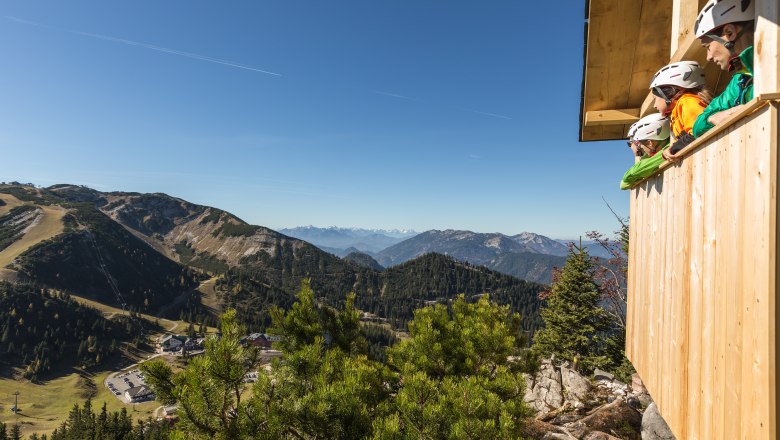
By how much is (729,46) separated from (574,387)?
58.7ft

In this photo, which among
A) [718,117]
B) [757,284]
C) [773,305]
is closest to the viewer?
[773,305]

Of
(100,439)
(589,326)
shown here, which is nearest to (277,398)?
(589,326)

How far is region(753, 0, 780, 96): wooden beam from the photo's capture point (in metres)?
2.31

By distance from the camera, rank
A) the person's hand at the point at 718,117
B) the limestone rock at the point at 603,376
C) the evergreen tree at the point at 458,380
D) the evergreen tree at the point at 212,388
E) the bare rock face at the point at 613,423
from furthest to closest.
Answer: the limestone rock at the point at 603,376, the bare rock face at the point at 613,423, the evergreen tree at the point at 458,380, the evergreen tree at the point at 212,388, the person's hand at the point at 718,117

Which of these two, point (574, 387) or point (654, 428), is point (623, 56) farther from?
point (574, 387)

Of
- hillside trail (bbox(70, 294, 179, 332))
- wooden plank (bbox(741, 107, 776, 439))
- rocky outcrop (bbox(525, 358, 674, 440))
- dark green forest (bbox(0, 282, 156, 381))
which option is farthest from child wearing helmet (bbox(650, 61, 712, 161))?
hillside trail (bbox(70, 294, 179, 332))

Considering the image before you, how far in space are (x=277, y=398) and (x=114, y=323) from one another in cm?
20128

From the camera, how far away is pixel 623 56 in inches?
241

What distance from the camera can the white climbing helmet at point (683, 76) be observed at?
372 centimetres

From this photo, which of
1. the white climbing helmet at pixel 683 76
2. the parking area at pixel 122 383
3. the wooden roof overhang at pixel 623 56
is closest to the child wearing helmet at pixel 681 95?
the white climbing helmet at pixel 683 76

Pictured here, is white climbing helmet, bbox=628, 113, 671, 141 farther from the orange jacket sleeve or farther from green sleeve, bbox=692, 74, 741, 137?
green sleeve, bbox=692, 74, 741, 137

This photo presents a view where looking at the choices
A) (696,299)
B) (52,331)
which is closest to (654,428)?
(696,299)

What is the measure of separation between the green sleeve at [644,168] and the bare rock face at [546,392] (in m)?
13.2

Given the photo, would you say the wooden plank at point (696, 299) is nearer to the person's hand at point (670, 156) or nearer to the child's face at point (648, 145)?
the person's hand at point (670, 156)
